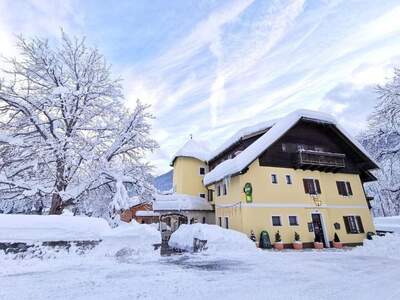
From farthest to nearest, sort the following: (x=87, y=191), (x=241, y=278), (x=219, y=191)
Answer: (x=219, y=191) < (x=87, y=191) < (x=241, y=278)

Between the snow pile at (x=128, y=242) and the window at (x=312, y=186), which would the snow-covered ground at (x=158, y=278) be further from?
the window at (x=312, y=186)

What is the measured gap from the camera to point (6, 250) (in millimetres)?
8398

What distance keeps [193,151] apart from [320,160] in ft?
48.9

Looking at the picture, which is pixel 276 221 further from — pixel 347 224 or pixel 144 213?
pixel 144 213

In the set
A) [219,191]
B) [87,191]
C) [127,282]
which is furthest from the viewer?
[219,191]

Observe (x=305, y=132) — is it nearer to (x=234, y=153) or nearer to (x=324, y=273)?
(x=234, y=153)

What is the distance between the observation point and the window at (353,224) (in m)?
19.7

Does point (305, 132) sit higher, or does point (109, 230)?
point (305, 132)

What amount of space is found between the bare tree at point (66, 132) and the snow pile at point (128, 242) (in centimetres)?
250

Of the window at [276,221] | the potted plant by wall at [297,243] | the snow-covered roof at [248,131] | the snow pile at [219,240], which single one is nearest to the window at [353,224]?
the potted plant by wall at [297,243]

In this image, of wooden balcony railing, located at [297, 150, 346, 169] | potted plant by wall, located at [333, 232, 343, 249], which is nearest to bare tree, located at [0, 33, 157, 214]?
wooden balcony railing, located at [297, 150, 346, 169]

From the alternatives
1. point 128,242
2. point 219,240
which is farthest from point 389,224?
point 128,242

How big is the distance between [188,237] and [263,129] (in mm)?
11228

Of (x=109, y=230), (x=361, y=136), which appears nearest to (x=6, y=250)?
(x=109, y=230)
